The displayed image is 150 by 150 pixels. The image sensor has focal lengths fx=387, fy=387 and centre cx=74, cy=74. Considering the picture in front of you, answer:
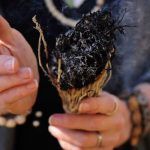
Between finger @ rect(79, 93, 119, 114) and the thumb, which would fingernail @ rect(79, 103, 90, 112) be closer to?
finger @ rect(79, 93, 119, 114)

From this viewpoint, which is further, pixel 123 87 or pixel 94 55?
pixel 123 87

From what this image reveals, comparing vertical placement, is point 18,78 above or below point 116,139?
above

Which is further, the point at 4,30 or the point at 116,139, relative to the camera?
the point at 116,139

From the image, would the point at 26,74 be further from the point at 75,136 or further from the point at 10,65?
the point at 75,136

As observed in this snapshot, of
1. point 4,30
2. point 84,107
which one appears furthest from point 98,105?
point 4,30

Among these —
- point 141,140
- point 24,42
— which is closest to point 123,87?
point 141,140

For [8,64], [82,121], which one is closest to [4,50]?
[8,64]

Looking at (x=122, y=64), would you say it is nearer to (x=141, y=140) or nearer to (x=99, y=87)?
(x=99, y=87)
